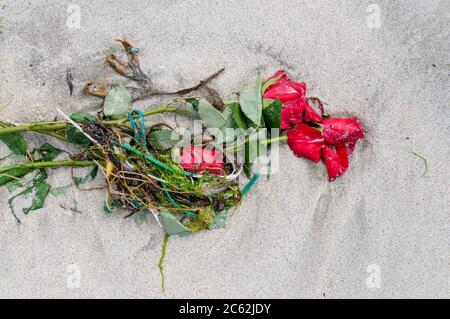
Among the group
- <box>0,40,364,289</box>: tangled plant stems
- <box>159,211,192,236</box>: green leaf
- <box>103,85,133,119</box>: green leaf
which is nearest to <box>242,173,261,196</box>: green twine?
<box>0,40,364,289</box>: tangled plant stems

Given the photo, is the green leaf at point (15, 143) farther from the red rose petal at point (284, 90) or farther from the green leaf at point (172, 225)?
the red rose petal at point (284, 90)

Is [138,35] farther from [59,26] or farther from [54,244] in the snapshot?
[54,244]

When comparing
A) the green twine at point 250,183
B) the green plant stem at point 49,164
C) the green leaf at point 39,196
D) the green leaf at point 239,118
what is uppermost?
the green leaf at point 239,118

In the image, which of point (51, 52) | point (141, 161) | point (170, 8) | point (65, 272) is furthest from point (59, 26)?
point (65, 272)

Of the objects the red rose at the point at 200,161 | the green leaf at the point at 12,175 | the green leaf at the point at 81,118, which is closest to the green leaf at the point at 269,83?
the red rose at the point at 200,161

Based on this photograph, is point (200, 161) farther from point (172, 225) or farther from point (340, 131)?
point (340, 131)

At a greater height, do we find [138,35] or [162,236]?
[138,35]

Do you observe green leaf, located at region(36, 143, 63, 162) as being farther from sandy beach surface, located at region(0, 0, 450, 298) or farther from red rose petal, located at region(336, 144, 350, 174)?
red rose petal, located at region(336, 144, 350, 174)
